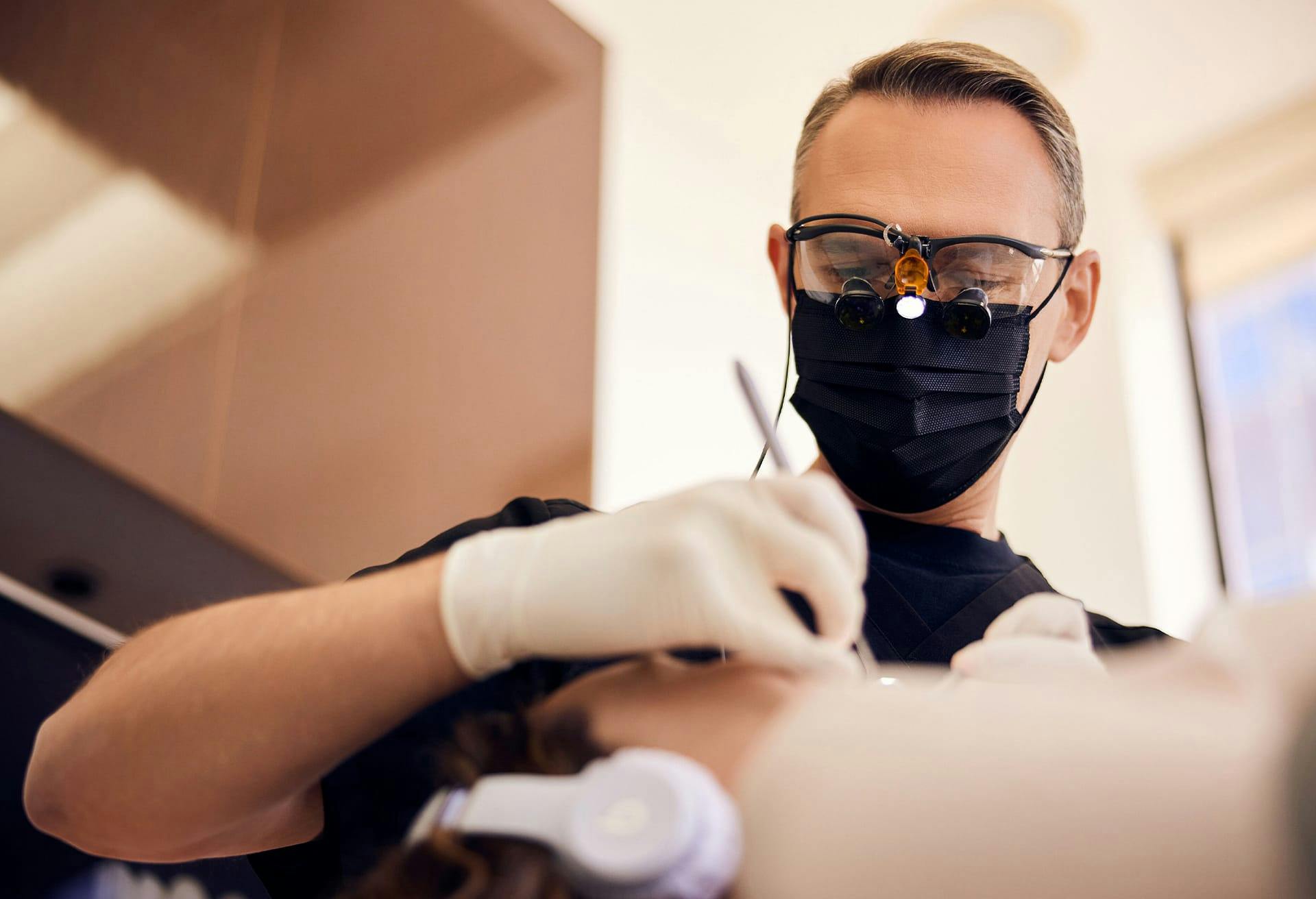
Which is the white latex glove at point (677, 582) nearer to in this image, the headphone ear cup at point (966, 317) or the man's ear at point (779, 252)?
the headphone ear cup at point (966, 317)

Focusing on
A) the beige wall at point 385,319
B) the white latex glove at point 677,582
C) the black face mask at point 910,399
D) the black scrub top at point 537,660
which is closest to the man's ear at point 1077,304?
the black face mask at point 910,399

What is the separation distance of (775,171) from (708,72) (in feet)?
1.18

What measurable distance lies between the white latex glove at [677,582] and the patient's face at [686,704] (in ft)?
0.06

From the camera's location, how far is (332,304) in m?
2.11

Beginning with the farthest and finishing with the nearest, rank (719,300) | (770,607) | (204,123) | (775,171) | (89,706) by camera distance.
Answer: (775,171)
(719,300)
(204,123)
(89,706)
(770,607)

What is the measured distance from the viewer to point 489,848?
55cm

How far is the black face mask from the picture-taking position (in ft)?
4.34

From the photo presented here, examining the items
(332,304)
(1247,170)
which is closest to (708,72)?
(332,304)

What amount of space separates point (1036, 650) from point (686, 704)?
264mm

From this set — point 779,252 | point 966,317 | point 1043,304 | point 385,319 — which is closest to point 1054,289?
point 1043,304

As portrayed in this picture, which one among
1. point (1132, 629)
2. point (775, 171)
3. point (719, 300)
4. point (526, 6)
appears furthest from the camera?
point (775, 171)

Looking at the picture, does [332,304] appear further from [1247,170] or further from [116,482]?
[1247,170]

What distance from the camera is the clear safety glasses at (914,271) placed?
1.32m

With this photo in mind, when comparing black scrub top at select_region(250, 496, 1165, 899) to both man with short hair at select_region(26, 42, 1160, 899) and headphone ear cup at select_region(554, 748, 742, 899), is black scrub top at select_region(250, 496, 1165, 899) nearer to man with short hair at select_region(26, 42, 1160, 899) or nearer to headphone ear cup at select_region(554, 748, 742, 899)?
man with short hair at select_region(26, 42, 1160, 899)
